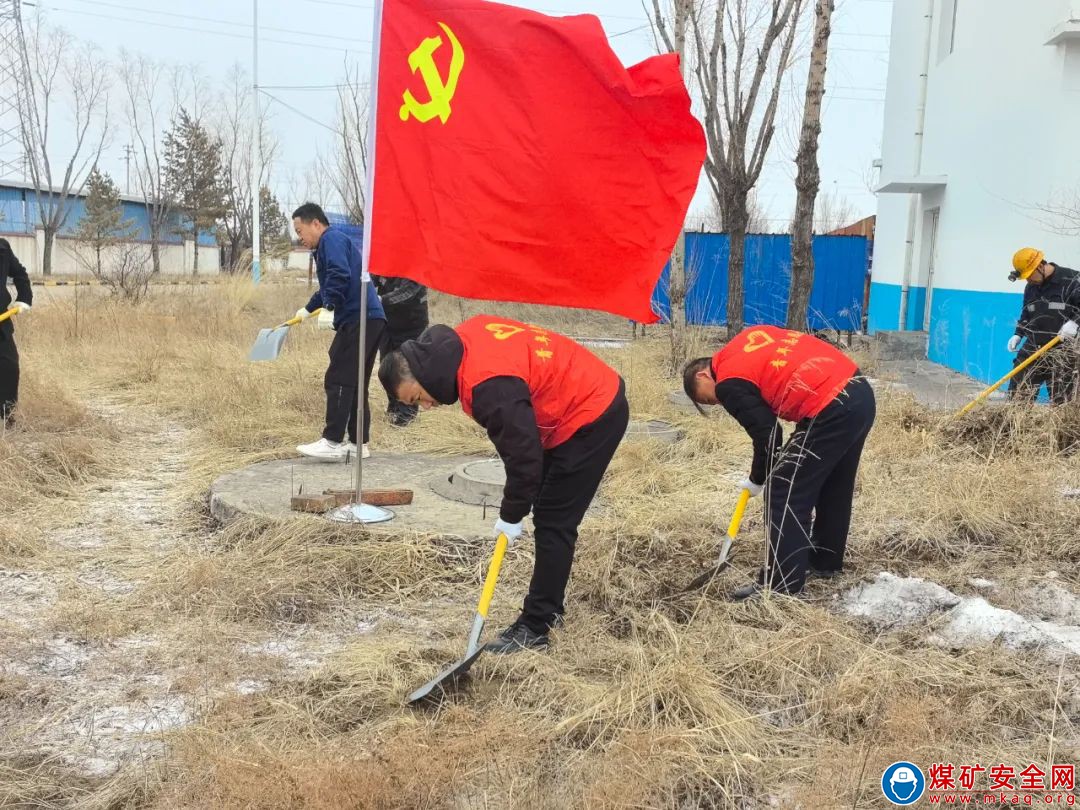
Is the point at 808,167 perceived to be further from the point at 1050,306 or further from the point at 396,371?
the point at 396,371

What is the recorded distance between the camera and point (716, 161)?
45.0 feet

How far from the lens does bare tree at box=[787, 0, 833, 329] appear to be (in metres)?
8.06

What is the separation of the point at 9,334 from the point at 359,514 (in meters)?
3.60

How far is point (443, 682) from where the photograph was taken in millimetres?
2867

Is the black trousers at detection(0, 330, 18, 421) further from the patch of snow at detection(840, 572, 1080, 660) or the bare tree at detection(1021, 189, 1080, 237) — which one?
the bare tree at detection(1021, 189, 1080, 237)

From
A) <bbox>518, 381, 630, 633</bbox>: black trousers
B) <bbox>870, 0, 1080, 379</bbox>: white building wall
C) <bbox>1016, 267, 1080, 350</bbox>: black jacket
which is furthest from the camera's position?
<bbox>870, 0, 1080, 379</bbox>: white building wall

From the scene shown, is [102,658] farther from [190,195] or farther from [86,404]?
[190,195]

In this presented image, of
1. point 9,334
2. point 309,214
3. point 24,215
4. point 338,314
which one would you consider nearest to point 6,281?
point 9,334

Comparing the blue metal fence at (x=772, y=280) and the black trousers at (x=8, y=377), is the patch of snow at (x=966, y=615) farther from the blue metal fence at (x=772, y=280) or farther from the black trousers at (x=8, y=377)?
the blue metal fence at (x=772, y=280)

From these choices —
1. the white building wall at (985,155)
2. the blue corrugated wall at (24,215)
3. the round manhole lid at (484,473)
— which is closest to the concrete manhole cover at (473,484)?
the round manhole lid at (484,473)

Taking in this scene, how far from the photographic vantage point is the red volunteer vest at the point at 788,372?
12.0ft

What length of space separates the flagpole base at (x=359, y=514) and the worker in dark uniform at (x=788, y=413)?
5.70ft

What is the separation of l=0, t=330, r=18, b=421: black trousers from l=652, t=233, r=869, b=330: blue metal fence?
35.5 ft

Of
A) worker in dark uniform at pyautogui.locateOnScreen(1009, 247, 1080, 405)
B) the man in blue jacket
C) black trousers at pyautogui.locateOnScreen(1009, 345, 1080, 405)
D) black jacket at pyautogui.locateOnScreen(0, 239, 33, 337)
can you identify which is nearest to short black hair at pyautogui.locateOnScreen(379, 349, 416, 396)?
the man in blue jacket
